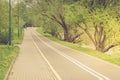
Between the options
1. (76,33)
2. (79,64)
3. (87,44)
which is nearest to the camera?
(79,64)

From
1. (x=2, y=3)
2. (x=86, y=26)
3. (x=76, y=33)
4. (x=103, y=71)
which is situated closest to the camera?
(x=103, y=71)

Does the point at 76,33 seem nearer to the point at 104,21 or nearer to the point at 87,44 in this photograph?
the point at 87,44

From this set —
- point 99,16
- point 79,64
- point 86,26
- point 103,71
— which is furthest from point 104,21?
point 103,71

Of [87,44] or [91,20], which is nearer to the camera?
[91,20]

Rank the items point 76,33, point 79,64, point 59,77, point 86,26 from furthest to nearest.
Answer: point 76,33, point 86,26, point 79,64, point 59,77

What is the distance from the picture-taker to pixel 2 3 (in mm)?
52188

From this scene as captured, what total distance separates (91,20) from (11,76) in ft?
70.9

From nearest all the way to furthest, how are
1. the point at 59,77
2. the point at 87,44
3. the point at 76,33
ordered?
the point at 59,77
the point at 87,44
the point at 76,33

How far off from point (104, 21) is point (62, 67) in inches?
693

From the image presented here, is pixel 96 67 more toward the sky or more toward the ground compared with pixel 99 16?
more toward the ground

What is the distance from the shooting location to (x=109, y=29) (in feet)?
121

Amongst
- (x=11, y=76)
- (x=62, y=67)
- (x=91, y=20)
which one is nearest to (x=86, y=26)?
(x=91, y=20)

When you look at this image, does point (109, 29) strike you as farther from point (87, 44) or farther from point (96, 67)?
point (87, 44)

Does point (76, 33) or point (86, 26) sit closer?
point (86, 26)
